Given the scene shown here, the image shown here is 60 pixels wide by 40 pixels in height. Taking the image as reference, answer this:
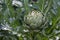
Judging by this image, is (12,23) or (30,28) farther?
(12,23)

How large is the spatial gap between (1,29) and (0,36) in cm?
7

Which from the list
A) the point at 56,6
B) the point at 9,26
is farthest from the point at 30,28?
the point at 56,6

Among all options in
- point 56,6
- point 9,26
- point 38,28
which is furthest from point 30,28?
point 56,6

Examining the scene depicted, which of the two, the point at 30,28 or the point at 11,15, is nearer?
the point at 30,28

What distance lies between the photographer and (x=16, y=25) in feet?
6.32

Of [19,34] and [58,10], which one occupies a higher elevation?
[58,10]

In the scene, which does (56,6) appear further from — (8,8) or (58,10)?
(8,8)

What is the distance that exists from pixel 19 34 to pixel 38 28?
0.16m

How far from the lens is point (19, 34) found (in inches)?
72.6

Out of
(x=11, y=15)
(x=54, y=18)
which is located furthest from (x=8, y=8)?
(x=54, y=18)

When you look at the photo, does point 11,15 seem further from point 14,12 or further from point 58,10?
point 58,10

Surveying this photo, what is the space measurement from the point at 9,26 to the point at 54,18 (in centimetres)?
35

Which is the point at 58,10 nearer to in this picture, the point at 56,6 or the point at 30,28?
the point at 56,6

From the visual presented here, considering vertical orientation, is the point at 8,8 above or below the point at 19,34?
above
